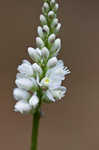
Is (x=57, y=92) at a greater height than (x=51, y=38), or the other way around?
(x=51, y=38)

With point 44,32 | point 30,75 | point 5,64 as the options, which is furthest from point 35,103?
point 5,64

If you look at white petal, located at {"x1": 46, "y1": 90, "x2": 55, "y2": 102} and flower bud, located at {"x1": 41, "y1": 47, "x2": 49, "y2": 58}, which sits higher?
flower bud, located at {"x1": 41, "y1": 47, "x2": 49, "y2": 58}

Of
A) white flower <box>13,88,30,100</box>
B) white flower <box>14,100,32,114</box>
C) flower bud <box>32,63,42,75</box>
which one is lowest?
white flower <box>14,100,32,114</box>

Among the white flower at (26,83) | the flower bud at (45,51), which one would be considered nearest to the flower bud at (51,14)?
the flower bud at (45,51)

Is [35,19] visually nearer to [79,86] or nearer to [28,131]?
[79,86]

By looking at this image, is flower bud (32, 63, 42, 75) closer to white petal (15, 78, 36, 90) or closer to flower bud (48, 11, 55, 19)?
white petal (15, 78, 36, 90)

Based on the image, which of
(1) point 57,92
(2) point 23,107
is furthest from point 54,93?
(2) point 23,107

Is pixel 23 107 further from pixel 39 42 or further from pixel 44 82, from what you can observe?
pixel 39 42

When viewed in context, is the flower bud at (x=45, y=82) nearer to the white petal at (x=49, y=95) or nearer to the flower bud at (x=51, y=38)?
the white petal at (x=49, y=95)

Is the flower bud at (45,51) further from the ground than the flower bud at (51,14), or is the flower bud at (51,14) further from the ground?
the flower bud at (51,14)

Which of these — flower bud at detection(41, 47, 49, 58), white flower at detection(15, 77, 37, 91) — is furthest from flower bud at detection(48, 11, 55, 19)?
white flower at detection(15, 77, 37, 91)
